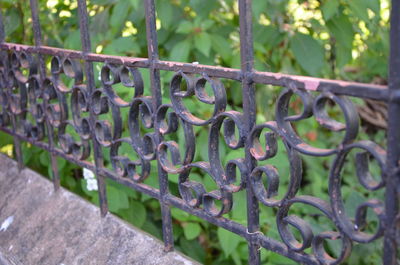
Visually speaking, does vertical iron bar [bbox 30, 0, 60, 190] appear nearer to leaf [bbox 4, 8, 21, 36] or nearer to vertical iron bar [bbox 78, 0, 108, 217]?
vertical iron bar [bbox 78, 0, 108, 217]

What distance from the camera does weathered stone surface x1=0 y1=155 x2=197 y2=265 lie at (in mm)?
1640

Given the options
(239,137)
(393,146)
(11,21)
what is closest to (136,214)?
(11,21)

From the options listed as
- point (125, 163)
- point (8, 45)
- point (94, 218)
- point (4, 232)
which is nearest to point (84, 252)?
point (94, 218)

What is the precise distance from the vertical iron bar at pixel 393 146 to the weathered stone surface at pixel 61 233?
699 millimetres

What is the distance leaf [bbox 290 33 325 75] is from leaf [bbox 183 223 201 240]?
80 cm

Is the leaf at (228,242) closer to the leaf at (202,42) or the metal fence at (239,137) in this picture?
the metal fence at (239,137)

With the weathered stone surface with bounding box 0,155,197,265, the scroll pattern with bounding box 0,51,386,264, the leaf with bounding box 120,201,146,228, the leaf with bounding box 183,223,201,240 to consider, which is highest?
the scroll pattern with bounding box 0,51,386,264

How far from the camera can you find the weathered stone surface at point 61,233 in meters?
1.64

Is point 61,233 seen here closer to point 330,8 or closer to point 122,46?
point 122,46

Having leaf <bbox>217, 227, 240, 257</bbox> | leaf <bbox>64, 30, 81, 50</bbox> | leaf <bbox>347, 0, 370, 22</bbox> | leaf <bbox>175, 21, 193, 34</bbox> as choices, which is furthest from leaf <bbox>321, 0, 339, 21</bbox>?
leaf <bbox>64, 30, 81, 50</bbox>

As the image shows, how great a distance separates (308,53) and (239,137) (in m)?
1.30

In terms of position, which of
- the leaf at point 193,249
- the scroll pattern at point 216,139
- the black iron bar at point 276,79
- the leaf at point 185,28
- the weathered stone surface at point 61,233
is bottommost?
the leaf at point 193,249

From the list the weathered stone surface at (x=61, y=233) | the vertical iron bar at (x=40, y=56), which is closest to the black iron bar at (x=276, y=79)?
the vertical iron bar at (x=40, y=56)

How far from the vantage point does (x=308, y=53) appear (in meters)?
2.43
